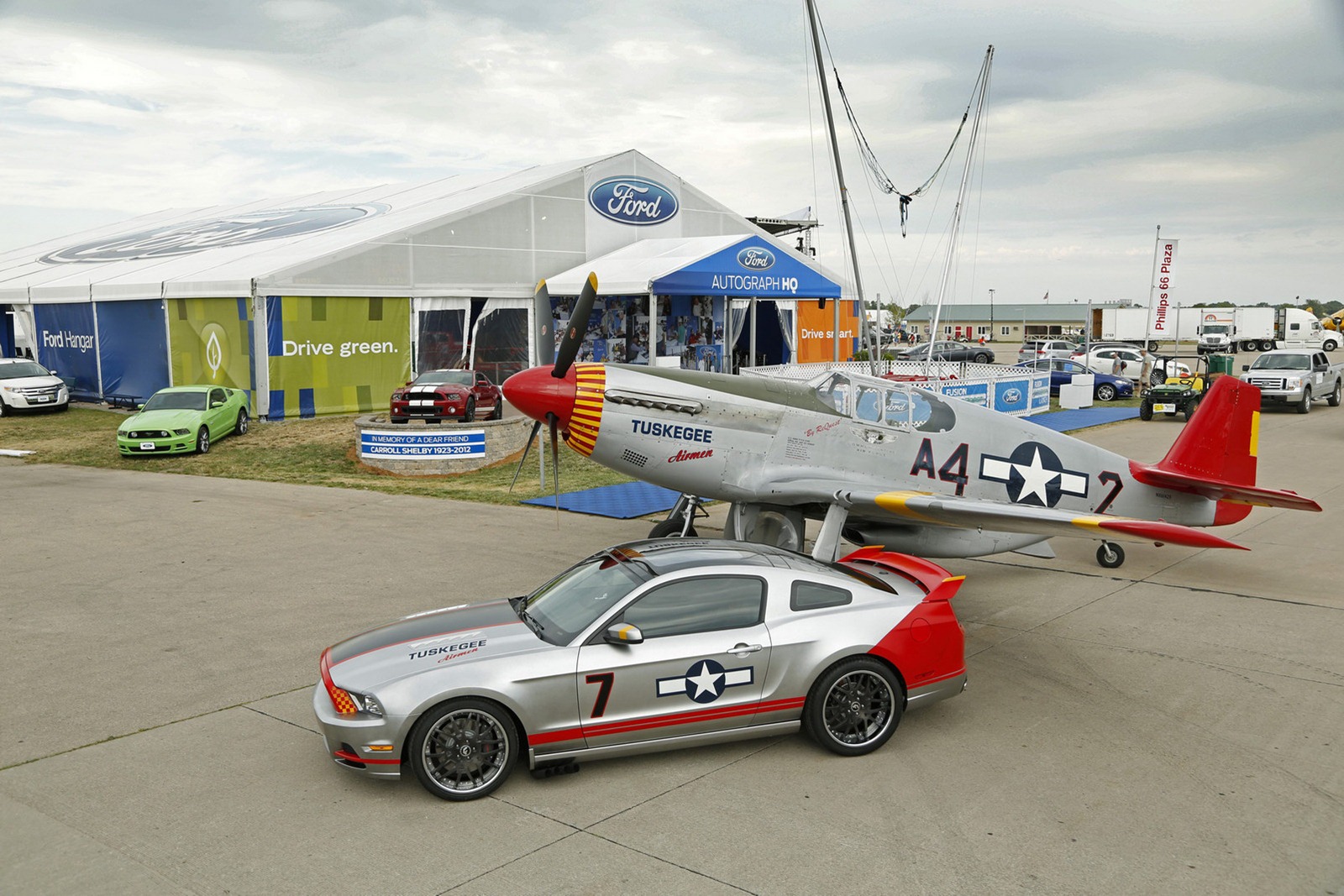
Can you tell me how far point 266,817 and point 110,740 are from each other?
6.44 feet

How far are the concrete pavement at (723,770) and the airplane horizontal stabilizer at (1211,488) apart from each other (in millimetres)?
1019

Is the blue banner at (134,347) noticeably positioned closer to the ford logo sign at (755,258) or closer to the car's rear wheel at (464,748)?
the ford logo sign at (755,258)

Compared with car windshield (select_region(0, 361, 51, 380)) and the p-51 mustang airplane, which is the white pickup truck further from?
car windshield (select_region(0, 361, 51, 380))

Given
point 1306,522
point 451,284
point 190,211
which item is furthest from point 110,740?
point 190,211

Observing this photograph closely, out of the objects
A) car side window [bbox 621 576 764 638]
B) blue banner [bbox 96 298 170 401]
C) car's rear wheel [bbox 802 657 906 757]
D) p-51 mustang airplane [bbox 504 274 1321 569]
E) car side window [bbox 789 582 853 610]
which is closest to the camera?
car side window [bbox 621 576 764 638]

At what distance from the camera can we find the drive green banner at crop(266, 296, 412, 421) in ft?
82.7

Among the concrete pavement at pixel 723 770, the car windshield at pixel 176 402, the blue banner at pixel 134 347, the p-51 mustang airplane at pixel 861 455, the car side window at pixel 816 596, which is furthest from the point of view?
the blue banner at pixel 134 347

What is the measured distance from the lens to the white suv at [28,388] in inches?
1099

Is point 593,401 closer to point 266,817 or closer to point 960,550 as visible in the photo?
point 960,550

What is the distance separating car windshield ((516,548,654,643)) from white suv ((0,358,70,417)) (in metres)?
27.1

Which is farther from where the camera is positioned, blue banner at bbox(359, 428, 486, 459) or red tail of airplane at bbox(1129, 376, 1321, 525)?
blue banner at bbox(359, 428, 486, 459)

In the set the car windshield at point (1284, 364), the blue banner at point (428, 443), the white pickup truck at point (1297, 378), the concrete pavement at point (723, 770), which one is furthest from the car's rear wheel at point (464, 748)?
the car windshield at point (1284, 364)

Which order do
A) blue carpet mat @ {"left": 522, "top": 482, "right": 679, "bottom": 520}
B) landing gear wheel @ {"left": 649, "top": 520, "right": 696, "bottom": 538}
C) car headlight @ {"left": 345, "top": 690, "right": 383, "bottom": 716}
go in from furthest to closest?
blue carpet mat @ {"left": 522, "top": 482, "right": 679, "bottom": 520}, landing gear wheel @ {"left": 649, "top": 520, "right": 696, "bottom": 538}, car headlight @ {"left": 345, "top": 690, "right": 383, "bottom": 716}

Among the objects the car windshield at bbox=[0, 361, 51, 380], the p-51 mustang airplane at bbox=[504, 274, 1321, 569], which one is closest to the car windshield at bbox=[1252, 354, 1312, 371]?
the p-51 mustang airplane at bbox=[504, 274, 1321, 569]
